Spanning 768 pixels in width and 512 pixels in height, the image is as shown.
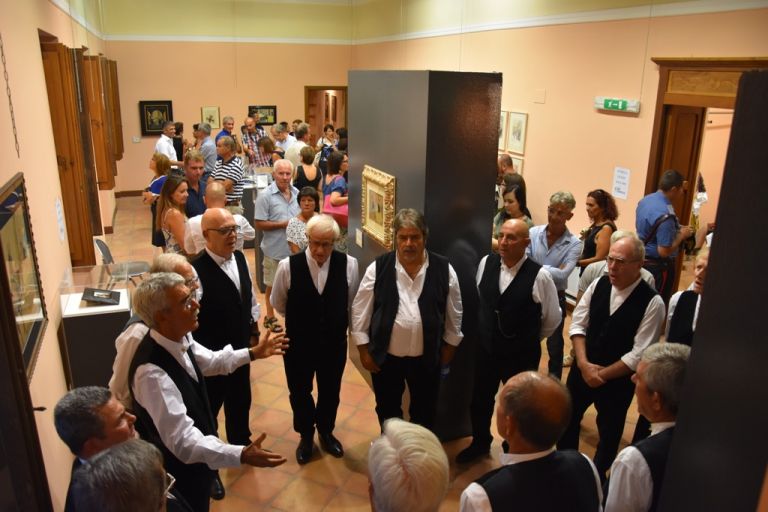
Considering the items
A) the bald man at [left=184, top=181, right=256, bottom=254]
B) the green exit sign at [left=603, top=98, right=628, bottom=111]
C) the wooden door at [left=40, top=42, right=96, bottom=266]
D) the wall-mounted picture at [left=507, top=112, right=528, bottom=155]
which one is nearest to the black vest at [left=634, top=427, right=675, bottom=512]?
the bald man at [left=184, top=181, right=256, bottom=254]

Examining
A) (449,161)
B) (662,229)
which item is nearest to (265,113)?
(662,229)

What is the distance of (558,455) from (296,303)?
7.31 feet

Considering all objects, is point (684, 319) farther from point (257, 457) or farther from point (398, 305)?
point (257, 457)

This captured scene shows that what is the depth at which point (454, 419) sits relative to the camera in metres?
4.44

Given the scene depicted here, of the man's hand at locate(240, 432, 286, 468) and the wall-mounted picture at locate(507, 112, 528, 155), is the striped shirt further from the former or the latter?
the man's hand at locate(240, 432, 286, 468)

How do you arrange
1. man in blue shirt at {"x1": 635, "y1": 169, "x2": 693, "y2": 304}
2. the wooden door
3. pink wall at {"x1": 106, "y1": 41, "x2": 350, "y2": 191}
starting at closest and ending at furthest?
the wooden door, man in blue shirt at {"x1": 635, "y1": 169, "x2": 693, "y2": 304}, pink wall at {"x1": 106, "y1": 41, "x2": 350, "y2": 191}

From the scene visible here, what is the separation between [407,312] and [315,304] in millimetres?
636

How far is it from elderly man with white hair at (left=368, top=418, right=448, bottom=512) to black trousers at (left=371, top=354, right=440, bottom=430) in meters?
1.97

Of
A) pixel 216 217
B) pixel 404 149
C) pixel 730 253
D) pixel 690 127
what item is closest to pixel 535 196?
pixel 690 127

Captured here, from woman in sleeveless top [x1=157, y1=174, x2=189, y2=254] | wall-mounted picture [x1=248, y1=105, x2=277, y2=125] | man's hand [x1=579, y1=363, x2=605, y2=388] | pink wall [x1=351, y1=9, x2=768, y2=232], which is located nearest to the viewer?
man's hand [x1=579, y1=363, x2=605, y2=388]

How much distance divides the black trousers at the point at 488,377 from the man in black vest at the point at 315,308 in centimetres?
98

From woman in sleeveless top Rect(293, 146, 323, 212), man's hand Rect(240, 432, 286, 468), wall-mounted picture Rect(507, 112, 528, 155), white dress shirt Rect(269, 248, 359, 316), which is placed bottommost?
man's hand Rect(240, 432, 286, 468)

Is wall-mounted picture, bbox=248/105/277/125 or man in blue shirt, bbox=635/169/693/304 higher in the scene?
wall-mounted picture, bbox=248/105/277/125

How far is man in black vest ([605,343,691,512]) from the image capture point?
6.61ft
